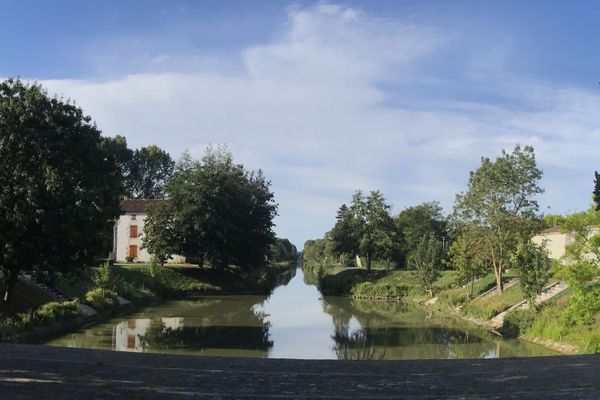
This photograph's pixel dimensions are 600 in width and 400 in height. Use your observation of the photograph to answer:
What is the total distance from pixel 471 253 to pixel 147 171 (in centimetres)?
7562

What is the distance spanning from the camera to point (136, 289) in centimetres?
4228

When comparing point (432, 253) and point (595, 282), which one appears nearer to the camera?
point (595, 282)

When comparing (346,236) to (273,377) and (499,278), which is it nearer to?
(499,278)

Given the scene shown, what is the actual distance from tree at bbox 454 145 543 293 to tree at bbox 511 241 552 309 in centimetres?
673

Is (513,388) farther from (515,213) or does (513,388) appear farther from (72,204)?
(515,213)

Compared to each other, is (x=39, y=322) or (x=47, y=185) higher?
(x=47, y=185)

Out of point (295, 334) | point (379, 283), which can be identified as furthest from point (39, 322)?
point (379, 283)

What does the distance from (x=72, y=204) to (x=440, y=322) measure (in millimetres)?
23447

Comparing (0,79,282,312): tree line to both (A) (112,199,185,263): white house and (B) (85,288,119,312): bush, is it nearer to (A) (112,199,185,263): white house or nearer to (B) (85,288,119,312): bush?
(B) (85,288,119,312): bush

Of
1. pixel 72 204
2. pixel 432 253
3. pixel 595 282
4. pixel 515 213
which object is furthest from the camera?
pixel 432 253

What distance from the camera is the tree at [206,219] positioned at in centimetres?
5497

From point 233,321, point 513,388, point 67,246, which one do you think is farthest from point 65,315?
point 513,388

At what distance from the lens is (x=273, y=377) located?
36.8 feet

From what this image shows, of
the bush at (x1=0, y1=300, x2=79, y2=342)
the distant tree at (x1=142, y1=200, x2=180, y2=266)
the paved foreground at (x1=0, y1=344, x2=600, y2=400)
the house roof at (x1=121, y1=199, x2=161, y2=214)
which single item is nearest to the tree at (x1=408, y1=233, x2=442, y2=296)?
the distant tree at (x1=142, y1=200, x2=180, y2=266)
